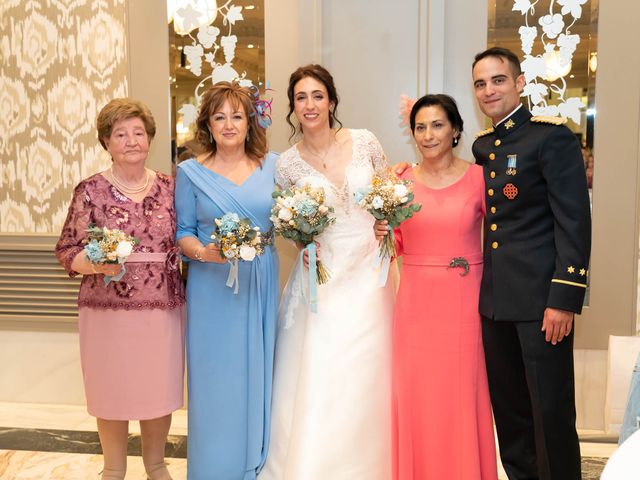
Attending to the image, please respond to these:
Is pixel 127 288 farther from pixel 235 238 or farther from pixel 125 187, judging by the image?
pixel 235 238

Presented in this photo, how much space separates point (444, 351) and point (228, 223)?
1.16m

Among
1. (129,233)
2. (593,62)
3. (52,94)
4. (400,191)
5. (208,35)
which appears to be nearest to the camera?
(400,191)

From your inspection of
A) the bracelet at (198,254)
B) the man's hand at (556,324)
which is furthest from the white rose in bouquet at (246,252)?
the man's hand at (556,324)

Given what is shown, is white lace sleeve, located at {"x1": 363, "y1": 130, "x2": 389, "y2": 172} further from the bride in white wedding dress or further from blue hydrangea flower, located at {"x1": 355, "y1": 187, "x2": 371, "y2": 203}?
blue hydrangea flower, located at {"x1": 355, "y1": 187, "x2": 371, "y2": 203}

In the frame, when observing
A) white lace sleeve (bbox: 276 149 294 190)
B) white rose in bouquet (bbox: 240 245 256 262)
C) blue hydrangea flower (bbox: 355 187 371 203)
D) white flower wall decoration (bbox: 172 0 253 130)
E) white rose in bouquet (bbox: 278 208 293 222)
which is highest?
white flower wall decoration (bbox: 172 0 253 130)

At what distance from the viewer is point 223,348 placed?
10.4 ft

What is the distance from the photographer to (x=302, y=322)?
3.22 m

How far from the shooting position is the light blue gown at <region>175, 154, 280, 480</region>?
3.16 m

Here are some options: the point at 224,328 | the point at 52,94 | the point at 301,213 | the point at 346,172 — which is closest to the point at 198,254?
the point at 224,328

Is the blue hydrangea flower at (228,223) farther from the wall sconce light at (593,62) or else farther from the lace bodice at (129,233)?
the wall sconce light at (593,62)

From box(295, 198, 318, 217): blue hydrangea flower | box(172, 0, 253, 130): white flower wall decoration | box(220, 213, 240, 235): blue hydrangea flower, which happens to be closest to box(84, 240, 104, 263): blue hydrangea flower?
box(220, 213, 240, 235): blue hydrangea flower

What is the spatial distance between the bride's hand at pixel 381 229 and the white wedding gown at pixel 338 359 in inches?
9.5

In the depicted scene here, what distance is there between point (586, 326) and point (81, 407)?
11.9 ft

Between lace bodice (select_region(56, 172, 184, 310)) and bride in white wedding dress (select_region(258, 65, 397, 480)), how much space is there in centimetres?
65
